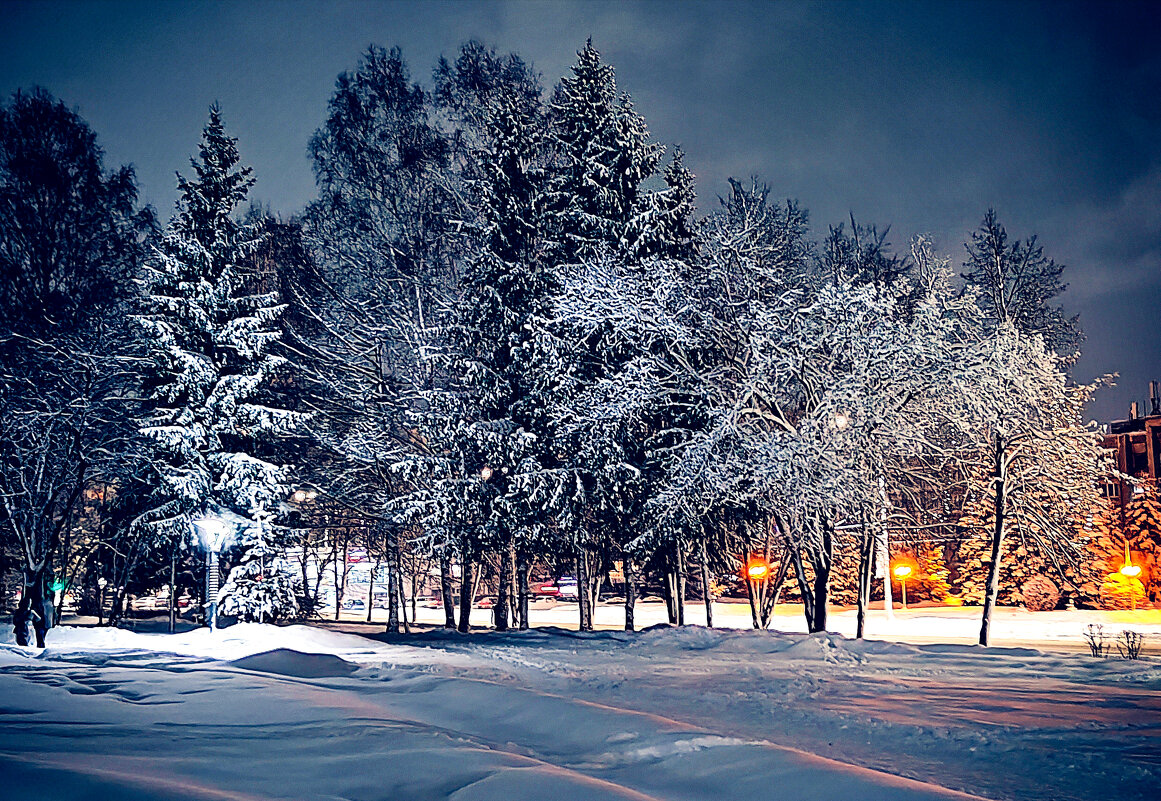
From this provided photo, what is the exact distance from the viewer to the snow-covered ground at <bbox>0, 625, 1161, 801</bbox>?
532 cm

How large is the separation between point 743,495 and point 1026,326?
15033mm

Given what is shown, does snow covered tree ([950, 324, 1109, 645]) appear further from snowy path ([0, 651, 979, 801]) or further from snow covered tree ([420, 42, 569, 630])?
snowy path ([0, 651, 979, 801])

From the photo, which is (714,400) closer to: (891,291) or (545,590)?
(891,291)

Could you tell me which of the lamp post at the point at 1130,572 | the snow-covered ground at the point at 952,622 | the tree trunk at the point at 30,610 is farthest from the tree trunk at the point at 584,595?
the lamp post at the point at 1130,572

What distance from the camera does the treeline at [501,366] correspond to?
17672 millimetres

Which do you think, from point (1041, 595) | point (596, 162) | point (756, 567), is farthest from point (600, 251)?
point (1041, 595)

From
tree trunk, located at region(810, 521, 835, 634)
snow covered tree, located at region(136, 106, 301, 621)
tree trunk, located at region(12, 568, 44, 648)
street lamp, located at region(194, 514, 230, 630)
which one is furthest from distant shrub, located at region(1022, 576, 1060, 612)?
tree trunk, located at region(12, 568, 44, 648)

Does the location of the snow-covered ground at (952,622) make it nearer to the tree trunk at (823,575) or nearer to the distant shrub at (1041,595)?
the distant shrub at (1041,595)

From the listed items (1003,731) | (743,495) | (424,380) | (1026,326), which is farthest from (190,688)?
(1026,326)

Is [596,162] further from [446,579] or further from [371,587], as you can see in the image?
[371,587]

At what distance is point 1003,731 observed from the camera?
301 inches

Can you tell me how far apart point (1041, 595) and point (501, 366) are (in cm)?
2575

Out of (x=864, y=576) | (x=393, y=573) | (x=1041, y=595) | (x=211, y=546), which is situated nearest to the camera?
(x=864, y=576)

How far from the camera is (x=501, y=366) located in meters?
22.6
